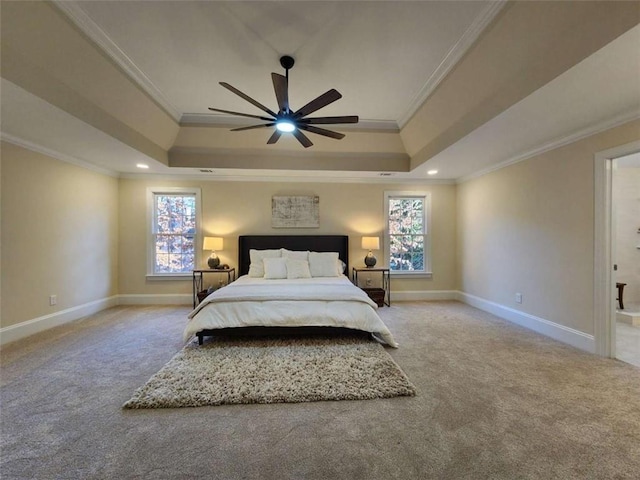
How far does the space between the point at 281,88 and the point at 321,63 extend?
78cm

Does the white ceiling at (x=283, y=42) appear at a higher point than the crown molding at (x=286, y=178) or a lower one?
higher

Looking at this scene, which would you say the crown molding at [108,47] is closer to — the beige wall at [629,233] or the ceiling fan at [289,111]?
the ceiling fan at [289,111]

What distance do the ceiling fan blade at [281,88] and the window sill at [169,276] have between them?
3.85 meters

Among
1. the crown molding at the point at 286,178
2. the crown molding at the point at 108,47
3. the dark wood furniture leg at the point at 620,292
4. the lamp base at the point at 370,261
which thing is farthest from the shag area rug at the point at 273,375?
the dark wood furniture leg at the point at 620,292

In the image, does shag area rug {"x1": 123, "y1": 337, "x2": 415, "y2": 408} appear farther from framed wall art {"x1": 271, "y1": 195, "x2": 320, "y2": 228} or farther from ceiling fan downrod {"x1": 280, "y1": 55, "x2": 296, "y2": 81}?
ceiling fan downrod {"x1": 280, "y1": 55, "x2": 296, "y2": 81}

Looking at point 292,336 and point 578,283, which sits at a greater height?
point 578,283

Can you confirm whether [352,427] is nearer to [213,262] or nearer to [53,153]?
[213,262]

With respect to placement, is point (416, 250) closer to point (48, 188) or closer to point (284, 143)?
point (284, 143)

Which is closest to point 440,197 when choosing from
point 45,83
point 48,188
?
point 45,83

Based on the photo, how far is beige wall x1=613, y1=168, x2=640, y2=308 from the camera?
4375 mm

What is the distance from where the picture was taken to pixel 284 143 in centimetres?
446

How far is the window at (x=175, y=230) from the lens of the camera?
516 cm

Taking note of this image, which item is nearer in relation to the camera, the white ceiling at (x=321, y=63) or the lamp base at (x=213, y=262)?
the white ceiling at (x=321, y=63)

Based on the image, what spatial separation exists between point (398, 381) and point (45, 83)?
13.0ft
